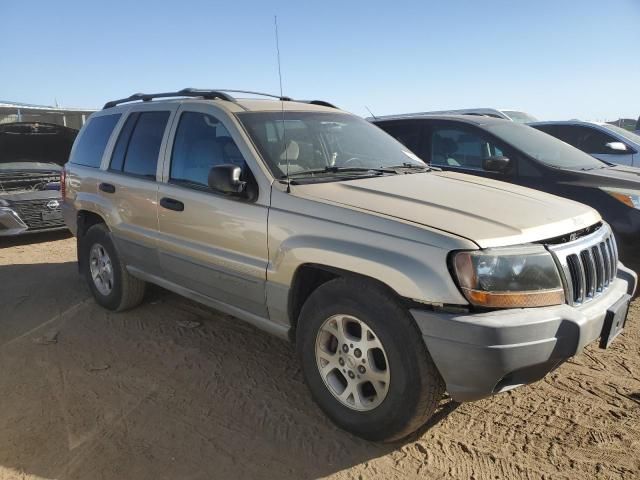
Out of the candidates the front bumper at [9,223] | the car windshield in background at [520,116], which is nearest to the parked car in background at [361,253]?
the front bumper at [9,223]

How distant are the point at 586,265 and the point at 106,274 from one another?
3947 mm

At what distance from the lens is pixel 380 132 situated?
167 inches

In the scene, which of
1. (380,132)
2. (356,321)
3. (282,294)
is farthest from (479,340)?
(380,132)

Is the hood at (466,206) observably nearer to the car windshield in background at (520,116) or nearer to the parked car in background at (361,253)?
the parked car in background at (361,253)

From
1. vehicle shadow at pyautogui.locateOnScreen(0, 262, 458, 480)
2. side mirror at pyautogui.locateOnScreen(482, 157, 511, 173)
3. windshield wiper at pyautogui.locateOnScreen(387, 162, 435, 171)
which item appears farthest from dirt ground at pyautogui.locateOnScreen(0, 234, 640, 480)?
side mirror at pyautogui.locateOnScreen(482, 157, 511, 173)

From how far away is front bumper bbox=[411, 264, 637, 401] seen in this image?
226cm

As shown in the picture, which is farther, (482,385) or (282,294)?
(282,294)

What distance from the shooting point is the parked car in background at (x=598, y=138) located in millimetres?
8086

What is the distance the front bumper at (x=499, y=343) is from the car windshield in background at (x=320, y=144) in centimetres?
138

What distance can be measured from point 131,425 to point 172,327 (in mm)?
1469

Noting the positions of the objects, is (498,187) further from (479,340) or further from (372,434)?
(372,434)

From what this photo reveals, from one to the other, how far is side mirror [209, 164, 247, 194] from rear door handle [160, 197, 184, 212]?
64cm

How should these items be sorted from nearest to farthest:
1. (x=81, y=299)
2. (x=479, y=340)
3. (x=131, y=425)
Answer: (x=479, y=340)
(x=131, y=425)
(x=81, y=299)

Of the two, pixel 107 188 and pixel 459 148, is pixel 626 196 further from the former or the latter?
pixel 107 188
